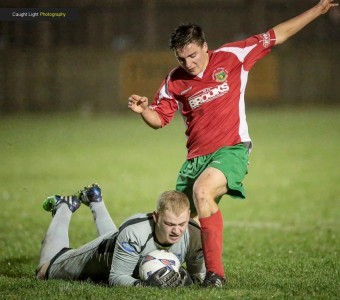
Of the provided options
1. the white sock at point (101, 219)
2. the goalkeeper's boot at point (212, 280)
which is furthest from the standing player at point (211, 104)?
the white sock at point (101, 219)

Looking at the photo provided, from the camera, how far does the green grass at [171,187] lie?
23.3 feet

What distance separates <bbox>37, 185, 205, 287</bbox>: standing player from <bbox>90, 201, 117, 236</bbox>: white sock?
0.55ft

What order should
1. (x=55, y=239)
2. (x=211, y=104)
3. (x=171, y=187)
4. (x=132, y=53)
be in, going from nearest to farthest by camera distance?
(x=211, y=104), (x=55, y=239), (x=171, y=187), (x=132, y=53)

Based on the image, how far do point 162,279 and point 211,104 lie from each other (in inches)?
66.6

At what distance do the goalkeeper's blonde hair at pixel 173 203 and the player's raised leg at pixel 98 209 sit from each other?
1.51 metres

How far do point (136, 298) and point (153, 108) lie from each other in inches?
77.3

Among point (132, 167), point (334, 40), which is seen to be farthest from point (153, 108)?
point (334, 40)

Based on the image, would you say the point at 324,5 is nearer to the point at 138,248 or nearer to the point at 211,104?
the point at 211,104

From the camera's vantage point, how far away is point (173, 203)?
6613 millimetres

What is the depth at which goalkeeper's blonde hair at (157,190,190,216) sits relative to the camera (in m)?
6.58

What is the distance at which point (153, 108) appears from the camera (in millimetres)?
7707

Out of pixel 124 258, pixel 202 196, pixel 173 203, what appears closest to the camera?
pixel 173 203

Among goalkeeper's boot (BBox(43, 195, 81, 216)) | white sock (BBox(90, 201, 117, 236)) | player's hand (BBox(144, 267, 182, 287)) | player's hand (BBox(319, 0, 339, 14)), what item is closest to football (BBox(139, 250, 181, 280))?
player's hand (BBox(144, 267, 182, 287))

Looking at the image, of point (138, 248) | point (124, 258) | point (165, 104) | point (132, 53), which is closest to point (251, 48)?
point (165, 104)
